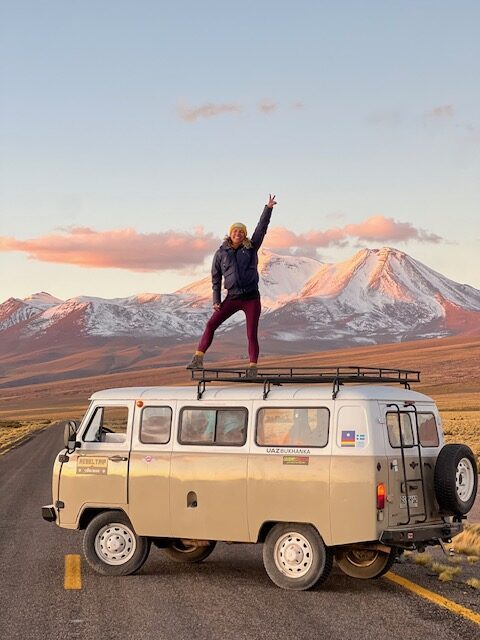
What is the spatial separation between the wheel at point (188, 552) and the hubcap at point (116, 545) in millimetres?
1018

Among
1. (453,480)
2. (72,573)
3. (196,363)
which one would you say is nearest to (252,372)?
(196,363)

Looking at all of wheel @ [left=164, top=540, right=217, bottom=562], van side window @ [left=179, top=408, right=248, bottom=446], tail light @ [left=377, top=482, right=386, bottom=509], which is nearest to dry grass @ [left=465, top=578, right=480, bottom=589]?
tail light @ [left=377, top=482, right=386, bottom=509]

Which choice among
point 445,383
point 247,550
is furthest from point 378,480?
point 445,383

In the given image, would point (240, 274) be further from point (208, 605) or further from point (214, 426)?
point (208, 605)

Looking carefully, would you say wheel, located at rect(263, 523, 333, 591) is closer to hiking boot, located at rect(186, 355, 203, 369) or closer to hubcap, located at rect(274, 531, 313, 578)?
hubcap, located at rect(274, 531, 313, 578)

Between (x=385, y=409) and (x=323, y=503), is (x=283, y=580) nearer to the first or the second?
(x=323, y=503)

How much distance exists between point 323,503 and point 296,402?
1.21m

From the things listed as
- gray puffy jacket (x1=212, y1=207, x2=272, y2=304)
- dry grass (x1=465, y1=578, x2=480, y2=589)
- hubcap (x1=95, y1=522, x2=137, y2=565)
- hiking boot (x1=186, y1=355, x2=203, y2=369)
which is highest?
gray puffy jacket (x1=212, y1=207, x2=272, y2=304)

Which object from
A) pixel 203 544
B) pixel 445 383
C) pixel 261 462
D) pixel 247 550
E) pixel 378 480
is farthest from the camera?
pixel 445 383

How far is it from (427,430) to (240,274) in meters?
3.36

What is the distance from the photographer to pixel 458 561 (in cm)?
1337

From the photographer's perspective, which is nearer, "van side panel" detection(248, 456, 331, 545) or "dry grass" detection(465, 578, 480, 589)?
"van side panel" detection(248, 456, 331, 545)

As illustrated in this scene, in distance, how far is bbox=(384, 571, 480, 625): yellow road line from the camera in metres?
9.74

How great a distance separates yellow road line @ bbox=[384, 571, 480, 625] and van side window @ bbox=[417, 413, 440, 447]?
1672 millimetres
